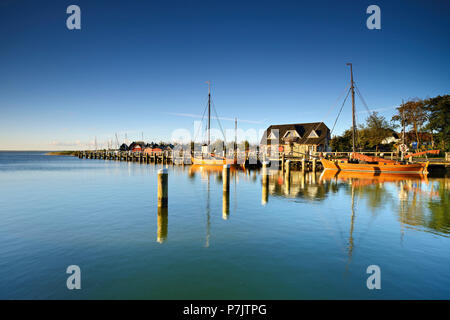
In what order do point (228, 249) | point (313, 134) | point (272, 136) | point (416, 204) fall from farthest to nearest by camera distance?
1. point (272, 136)
2. point (313, 134)
3. point (416, 204)
4. point (228, 249)

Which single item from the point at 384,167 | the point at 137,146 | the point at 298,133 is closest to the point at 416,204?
the point at 384,167

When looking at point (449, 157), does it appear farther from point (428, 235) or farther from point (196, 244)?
point (196, 244)

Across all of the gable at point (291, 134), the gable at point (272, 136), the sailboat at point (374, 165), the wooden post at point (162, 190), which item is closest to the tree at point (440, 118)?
the sailboat at point (374, 165)

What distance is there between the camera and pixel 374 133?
190 ft

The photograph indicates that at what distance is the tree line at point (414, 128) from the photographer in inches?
1912

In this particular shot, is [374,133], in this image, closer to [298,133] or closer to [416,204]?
[298,133]

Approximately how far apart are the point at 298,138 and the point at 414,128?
26236mm

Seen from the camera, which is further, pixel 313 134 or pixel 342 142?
pixel 342 142

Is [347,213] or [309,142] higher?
[309,142]

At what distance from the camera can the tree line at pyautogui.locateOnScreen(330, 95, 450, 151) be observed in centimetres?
4856

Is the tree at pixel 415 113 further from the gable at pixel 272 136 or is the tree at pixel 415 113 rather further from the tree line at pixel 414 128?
the gable at pixel 272 136
